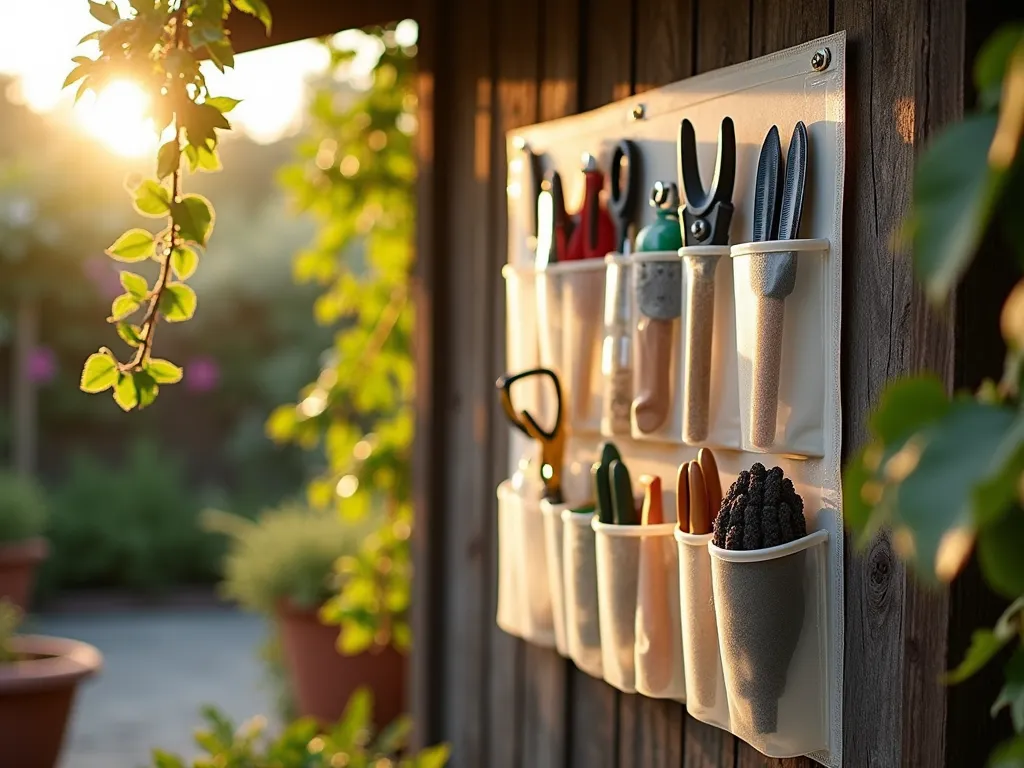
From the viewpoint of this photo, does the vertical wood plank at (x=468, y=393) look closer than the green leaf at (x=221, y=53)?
No

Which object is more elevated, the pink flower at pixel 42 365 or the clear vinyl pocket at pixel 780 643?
the pink flower at pixel 42 365

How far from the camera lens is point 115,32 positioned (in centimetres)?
116

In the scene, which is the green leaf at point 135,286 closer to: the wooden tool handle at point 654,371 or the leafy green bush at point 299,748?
the wooden tool handle at point 654,371

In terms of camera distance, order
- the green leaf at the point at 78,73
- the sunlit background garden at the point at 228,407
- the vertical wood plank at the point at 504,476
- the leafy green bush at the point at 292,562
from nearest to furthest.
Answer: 1. the green leaf at the point at 78,73
2. the vertical wood plank at the point at 504,476
3. the sunlit background garden at the point at 228,407
4. the leafy green bush at the point at 292,562

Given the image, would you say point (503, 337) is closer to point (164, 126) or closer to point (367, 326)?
point (164, 126)

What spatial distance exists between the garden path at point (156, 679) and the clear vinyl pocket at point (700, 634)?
2.43 m

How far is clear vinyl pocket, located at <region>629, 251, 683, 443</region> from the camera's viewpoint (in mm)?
1373

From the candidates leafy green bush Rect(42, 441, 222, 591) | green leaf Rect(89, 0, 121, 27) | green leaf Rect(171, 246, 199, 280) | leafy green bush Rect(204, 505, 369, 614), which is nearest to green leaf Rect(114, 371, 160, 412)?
green leaf Rect(171, 246, 199, 280)

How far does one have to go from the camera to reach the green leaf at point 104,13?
1178 millimetres

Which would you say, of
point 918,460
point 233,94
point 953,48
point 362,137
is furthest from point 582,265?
point 362,137

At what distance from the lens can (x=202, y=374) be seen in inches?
252

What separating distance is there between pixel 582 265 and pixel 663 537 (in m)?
0.36

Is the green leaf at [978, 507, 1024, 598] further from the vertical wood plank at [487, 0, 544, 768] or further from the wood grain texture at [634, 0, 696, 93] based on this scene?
the vertical wood plank at [487, 0, 544, 768]

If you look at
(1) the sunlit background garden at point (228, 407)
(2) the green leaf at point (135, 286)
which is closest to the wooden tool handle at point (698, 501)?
(2) the green leaf at point (135, 286)
